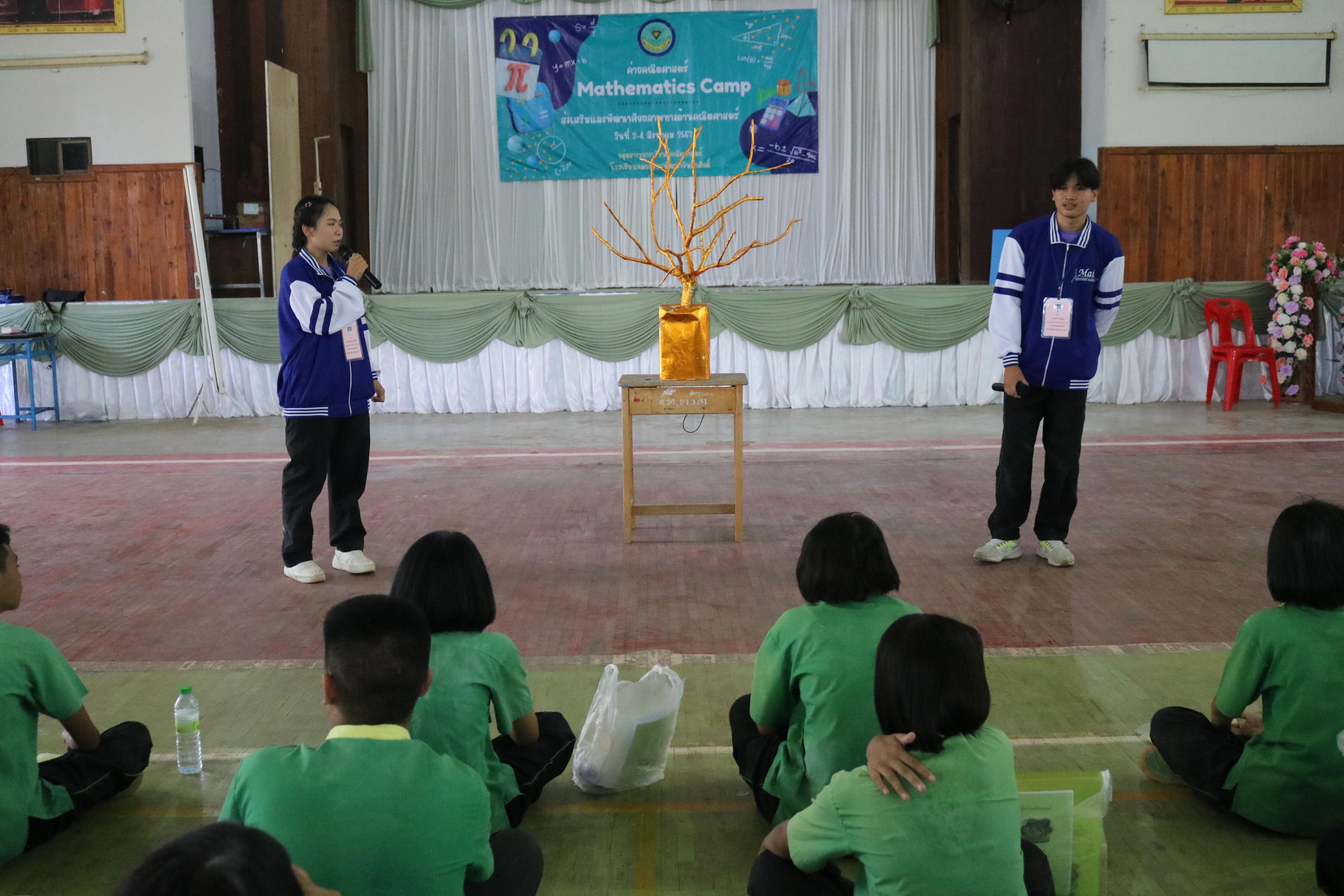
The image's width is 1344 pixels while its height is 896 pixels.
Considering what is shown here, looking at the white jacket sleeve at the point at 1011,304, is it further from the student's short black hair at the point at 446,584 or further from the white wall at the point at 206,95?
the white wall at the point at 206,95

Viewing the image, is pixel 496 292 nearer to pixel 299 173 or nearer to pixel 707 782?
pixel 299 173

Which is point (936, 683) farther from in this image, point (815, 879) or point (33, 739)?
point (33, 739)

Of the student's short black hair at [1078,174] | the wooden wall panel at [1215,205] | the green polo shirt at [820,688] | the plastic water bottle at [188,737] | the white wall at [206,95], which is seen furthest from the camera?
the white wall at [206,95]

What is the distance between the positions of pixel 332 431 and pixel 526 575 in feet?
2.92

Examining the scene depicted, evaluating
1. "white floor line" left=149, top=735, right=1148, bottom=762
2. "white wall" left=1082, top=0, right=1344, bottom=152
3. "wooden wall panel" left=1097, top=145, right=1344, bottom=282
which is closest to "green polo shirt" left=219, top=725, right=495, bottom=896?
"white floor line" left=149, top=735, right=1148, bottom=762

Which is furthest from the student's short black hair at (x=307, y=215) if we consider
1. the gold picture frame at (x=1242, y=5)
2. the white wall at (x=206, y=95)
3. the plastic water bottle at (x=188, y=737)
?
the gold picture frame at (x=1242, y=5)

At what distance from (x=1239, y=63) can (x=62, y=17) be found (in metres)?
A: 10.8

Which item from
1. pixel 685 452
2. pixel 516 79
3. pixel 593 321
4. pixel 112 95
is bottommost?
pixel 685 452

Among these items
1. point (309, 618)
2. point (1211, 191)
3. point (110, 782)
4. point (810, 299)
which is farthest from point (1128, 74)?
point (110, 782)

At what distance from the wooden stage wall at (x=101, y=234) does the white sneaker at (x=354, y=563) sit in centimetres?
774

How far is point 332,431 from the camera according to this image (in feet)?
14.1

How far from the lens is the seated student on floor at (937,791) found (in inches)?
62.1

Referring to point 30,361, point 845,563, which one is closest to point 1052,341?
point 845,563

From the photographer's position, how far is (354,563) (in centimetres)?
441
